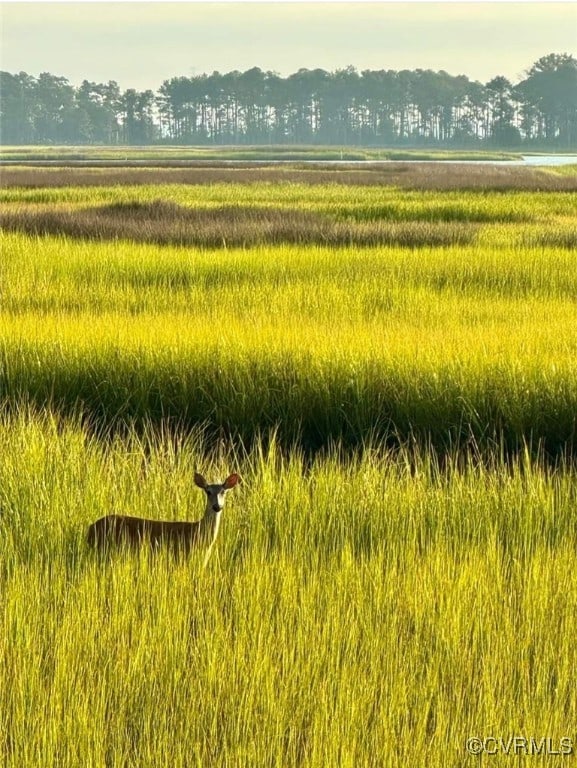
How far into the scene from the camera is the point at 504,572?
360 centimetres

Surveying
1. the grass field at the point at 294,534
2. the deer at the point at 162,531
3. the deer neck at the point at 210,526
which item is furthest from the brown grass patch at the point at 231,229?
the deer neck at the point at 210,526

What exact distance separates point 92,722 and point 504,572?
1.62 meters

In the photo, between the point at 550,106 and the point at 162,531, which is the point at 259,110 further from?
the point at 162,531

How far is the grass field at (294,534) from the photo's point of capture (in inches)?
102

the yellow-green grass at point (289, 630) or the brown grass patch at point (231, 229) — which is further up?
the brown grass patch at point (231, 229)

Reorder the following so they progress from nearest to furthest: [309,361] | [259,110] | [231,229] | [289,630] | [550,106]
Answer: [289,630]
[309,361]
[231,229]
[550,106]
[259,110]

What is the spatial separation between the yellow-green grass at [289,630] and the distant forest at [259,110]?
137 m

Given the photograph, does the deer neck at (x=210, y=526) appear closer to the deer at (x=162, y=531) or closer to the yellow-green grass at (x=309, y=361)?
the deer at (x=162, y=531)

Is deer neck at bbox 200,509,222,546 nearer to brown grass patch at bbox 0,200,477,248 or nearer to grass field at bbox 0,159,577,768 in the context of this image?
grass field at bbox 0,159,577,768

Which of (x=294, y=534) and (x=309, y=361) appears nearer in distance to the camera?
(x=294, y=534)

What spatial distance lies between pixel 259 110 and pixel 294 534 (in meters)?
145

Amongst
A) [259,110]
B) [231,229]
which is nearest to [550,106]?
[259,110]

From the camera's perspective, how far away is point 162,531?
137 inches

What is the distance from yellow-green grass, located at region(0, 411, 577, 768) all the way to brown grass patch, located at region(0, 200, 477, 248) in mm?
10008
